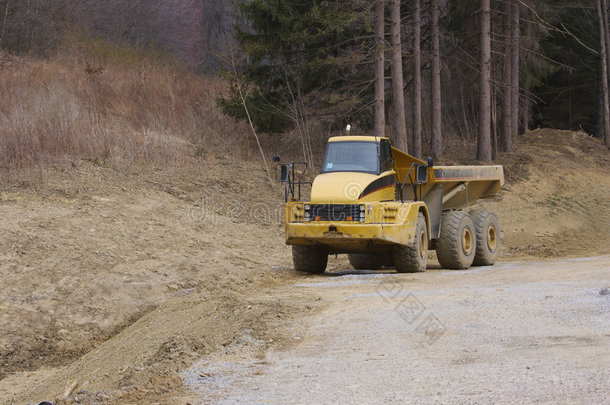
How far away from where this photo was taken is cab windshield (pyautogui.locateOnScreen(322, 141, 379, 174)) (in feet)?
50.4

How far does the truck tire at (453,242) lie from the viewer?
16844mm

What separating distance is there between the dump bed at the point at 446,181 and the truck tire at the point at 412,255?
3.35 feet

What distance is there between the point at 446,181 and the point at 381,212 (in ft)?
11.2

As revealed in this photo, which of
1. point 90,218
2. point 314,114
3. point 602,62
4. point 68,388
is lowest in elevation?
point 68,388

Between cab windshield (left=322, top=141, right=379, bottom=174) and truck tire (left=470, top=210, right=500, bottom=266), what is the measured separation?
→ 13.5 ft

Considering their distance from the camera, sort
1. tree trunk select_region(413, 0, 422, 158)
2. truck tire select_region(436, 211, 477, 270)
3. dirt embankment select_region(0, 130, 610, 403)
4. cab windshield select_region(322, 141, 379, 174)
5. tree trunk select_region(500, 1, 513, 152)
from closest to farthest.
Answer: dirt embankment select_region(0, 130, 610, 403) < cab windshield select_region(322, 141, 379, 174) < truck tire select_region(436, 211, 477, 270) < tree trunk select_region(413, 0, 422, 158) < tree trunk select_region(500, 1, 513, 152)

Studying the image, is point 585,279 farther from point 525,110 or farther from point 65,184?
point 525,110

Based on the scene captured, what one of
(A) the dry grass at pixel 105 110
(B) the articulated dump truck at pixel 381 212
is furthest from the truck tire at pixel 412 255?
(A) the dry grass at pixel 105 110

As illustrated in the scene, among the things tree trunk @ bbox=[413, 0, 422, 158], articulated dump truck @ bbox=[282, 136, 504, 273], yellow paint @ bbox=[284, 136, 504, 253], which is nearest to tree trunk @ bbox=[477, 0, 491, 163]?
tree trunk @ bbox=[413, 0, 422, 158]

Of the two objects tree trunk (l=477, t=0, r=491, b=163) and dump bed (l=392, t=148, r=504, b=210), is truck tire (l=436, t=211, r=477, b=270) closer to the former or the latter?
dump bed (l=392, t=148, r=504, b=210)

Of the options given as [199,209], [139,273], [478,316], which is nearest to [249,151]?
[199,209]

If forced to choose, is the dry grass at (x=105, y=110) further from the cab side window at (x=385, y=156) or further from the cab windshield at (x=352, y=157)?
the cab side window at (x=385, y=156)

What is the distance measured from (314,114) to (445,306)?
62.7 ft

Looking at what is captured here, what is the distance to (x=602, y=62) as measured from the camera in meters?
43.8
